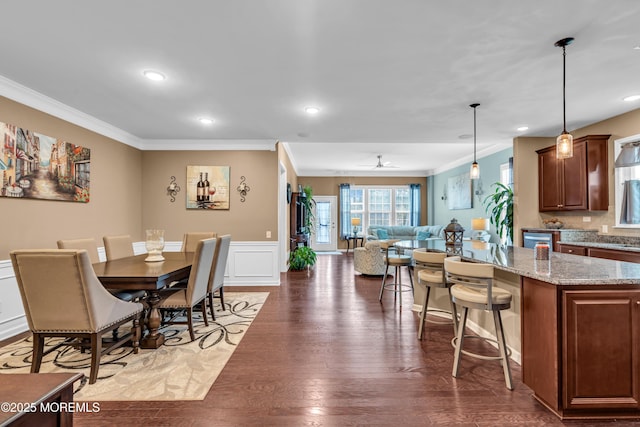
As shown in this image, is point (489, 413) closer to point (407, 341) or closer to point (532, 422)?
point (532, 422)

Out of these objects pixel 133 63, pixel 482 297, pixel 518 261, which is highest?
pixel 133 63

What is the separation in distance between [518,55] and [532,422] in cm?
273

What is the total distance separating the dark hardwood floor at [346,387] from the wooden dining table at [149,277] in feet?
2.75

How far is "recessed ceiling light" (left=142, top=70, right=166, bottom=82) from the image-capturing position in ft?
9.45

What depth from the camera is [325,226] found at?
1066 centimetres

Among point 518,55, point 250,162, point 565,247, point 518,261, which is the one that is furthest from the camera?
point 250,162

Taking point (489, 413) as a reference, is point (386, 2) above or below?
above

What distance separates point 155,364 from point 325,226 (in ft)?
27.2

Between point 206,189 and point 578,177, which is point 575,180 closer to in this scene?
point 578,177

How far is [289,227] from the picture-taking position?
7.33 meters

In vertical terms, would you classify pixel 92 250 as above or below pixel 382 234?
above

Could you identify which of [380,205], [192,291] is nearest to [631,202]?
[192,291]

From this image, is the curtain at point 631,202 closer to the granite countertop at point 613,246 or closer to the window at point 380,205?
the granite countertop at point 613,246

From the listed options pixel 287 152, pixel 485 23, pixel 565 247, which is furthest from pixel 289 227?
pixel 485 23
